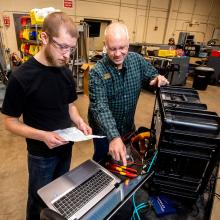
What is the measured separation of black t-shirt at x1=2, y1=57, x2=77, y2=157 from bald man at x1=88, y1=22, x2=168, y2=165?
18 cm

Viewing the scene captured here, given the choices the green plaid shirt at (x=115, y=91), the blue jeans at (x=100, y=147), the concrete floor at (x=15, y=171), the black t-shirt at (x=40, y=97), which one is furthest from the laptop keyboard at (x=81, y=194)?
the concrete floor at (x=15, y=171)

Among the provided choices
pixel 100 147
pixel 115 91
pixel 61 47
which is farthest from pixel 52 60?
pixel 100 147

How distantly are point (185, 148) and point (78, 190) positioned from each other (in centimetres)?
52

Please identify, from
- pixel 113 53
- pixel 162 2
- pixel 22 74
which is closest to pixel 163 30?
pixel 162 2

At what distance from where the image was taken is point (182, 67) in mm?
4848

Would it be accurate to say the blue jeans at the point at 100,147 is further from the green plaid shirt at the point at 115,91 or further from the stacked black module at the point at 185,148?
the stacked black module at the point at 185,148

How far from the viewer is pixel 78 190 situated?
77 cm

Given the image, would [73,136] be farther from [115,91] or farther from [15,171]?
[15,171]

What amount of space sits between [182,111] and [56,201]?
0.69 meters

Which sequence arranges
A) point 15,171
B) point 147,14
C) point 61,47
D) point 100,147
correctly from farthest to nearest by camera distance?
point 147,14 < point 15,171 < point 100,147 < point 61,47

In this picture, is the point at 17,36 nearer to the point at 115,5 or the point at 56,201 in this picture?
the point at 115,5

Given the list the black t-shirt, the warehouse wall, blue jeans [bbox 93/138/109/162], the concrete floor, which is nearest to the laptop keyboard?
the black t-shirt

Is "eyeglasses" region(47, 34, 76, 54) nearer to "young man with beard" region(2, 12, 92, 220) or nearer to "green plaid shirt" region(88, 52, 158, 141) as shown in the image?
"young man with beard" region(2, 12, 92, 220)

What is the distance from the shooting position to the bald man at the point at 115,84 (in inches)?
43.3
